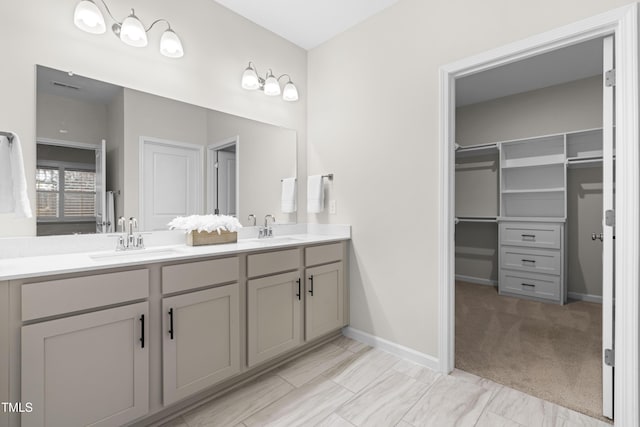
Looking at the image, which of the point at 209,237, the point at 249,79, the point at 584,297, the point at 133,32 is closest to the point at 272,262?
the point at 209,237

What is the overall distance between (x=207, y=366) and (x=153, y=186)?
117 cm

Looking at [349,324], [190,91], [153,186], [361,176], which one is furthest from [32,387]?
[361,176]

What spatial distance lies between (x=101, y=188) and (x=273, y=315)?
4.30ft

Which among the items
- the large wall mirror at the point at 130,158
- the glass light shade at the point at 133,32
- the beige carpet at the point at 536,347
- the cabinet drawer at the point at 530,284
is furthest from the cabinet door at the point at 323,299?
the cabinet drawer at the point at 530,284

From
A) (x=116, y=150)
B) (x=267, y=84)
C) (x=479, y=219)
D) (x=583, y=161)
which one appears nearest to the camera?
(x=116, y=150)

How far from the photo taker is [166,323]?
1548 mm

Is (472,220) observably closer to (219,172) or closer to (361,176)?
(361,176)

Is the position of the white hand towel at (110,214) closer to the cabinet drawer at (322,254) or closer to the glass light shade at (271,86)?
the cabinet drawer at (322,254)

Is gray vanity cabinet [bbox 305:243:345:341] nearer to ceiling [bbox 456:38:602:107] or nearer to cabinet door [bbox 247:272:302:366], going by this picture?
cabinet door [bbox 247:272:302:366]

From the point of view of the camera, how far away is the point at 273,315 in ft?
6.77

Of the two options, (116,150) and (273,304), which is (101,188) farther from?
(273,304)

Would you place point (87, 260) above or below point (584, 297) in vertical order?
above

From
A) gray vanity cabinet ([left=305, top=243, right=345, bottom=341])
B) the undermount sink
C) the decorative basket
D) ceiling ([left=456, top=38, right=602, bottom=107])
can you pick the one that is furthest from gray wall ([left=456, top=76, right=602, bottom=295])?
the undermount sink

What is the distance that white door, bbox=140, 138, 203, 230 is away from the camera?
201 cm
